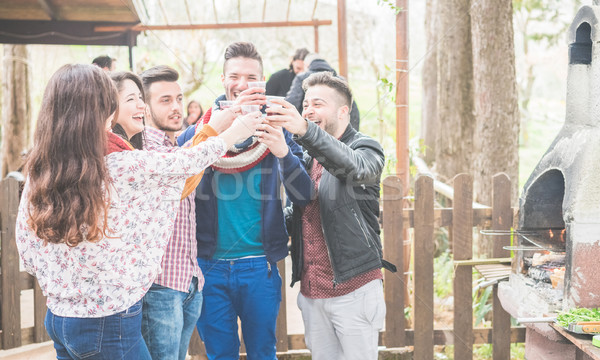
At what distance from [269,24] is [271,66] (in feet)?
49.2

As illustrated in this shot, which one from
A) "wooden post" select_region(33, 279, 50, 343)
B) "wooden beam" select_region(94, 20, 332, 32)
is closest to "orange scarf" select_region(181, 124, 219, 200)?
"wooden post" select_region(33, 279, 50, 343)

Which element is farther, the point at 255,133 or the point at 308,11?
the point at 308,11

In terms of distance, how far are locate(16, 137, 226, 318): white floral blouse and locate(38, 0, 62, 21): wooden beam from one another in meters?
4.46

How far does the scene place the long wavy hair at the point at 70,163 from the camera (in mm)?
1894

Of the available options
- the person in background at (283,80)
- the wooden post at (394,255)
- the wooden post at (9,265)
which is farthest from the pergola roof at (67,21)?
the wooden post at (394,255)

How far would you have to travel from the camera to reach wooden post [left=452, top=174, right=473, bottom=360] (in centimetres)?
382

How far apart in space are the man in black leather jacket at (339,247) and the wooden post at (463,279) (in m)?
1.14

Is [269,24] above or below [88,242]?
above

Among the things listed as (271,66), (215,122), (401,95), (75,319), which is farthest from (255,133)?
(271,66)

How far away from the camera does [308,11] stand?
76.2ft

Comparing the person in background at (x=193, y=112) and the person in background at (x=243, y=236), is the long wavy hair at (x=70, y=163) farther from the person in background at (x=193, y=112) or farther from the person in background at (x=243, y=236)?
the person in background at (x=193, y=112)

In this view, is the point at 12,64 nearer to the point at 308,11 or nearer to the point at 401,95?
the point at 401,95

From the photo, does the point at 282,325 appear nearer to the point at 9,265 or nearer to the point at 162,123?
the point at 162,123

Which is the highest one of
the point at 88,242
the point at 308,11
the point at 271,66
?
the point at 308,11
